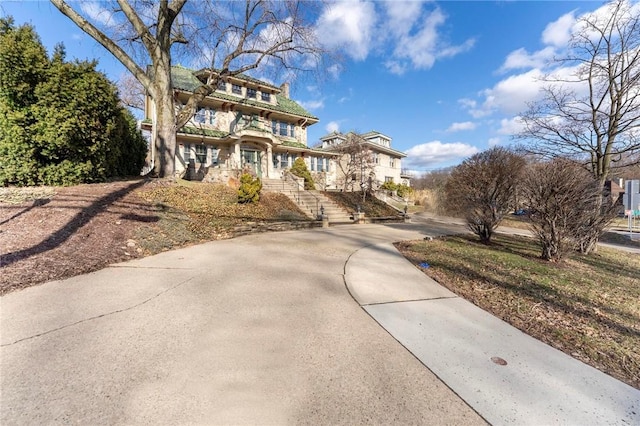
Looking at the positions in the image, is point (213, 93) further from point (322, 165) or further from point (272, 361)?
point (272, 361)

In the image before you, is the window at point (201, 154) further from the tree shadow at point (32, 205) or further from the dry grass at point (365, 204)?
the tree shadow at point (32, 205)

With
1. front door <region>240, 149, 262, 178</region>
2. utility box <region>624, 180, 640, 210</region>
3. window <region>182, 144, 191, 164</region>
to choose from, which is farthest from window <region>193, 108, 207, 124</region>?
utility box <region>624, 180, 640, 210</region>

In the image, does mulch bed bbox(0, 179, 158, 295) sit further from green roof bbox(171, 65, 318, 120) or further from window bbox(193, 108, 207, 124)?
green roof bbox(171, 65, 318, 120)

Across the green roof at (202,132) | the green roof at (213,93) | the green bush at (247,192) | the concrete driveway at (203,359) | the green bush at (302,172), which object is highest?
the green roof at (213,93)

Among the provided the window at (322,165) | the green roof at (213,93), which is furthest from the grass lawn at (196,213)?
the window at (322,165)

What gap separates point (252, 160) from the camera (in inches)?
799

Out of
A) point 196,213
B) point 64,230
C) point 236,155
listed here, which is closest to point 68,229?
point 64,230

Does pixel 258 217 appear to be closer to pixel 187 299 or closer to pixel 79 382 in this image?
pixel 187 299

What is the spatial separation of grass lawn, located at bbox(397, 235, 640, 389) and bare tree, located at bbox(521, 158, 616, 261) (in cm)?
60

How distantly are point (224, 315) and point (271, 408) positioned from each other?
168 cm

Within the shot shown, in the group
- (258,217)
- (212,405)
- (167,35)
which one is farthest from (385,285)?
(167,35)

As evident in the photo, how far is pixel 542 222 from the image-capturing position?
708cm

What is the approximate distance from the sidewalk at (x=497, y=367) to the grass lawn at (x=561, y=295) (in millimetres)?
375

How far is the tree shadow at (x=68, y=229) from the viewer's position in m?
4.67
